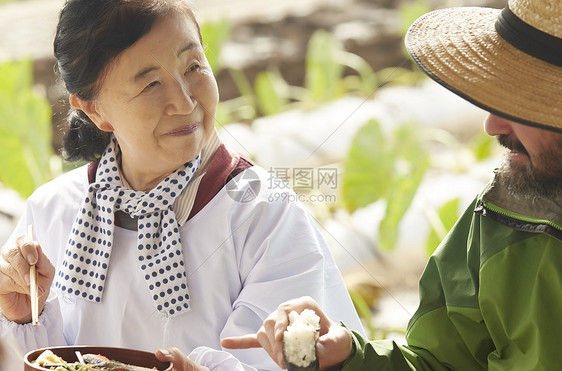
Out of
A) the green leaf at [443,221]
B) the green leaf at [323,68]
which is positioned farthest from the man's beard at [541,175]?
the green leaf at [323,68]

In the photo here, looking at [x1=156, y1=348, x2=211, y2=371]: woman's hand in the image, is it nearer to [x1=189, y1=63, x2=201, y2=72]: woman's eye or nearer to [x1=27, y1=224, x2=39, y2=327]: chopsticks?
[x1=27, y1=224, x2=39, y2=327]: chopsticks

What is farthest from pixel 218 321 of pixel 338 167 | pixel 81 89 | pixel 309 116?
pixel 309 116

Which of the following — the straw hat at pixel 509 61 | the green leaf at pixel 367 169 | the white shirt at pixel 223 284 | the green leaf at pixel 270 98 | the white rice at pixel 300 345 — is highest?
the straw hat at pixel 509 61

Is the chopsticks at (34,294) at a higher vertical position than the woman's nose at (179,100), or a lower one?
lower

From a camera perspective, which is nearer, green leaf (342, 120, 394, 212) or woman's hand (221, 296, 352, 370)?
woman's hand (221, 296, 352, 370)

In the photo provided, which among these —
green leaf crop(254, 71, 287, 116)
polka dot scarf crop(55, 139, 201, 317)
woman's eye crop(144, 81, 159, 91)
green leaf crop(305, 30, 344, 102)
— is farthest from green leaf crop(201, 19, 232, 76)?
woman's eye crop(144, 81, 159, 91)

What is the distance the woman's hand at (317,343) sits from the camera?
4.19 feet

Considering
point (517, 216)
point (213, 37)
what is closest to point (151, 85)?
point (517, 216)

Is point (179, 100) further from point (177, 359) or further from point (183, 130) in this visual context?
point (177, 359)

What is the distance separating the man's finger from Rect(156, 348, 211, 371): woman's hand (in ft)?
0.24

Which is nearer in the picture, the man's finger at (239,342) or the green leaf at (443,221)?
the man's finger at (239,342)

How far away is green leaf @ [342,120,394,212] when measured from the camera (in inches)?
107

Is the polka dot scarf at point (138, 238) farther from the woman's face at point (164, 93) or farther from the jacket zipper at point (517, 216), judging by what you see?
the jacket zipper at point (517, 216)

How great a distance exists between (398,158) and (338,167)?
44 cm
